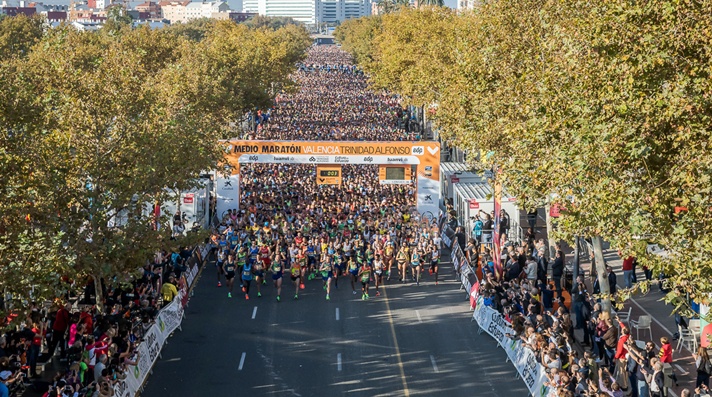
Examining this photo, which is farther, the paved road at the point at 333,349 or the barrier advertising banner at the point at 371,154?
the barrier advertising banner at the point at 371,154

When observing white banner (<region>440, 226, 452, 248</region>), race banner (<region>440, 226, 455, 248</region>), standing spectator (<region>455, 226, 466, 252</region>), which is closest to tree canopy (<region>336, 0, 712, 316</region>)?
standing spectator (<region>455, 226, 466, 252</region>)

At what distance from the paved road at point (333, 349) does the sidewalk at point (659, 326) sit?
12.6 feet

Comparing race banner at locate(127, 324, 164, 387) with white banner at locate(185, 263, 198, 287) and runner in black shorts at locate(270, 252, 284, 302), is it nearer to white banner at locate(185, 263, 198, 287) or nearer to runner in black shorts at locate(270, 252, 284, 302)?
runner in black shorts at locate(270, 252, 284, 302)

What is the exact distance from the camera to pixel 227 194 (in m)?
40.8

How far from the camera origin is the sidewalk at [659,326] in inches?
875

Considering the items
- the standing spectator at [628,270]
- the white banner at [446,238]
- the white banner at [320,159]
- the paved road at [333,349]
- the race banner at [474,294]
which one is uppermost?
the white banner at [320,159]

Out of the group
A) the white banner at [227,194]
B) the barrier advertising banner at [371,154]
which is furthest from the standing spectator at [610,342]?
the white banner at [227,194]

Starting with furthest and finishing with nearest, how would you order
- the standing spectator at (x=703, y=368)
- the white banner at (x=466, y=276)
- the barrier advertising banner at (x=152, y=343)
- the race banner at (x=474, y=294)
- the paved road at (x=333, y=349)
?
the white banner at (x=466, y=276)
the race banner at (x=474, y=294)
the paved road at (x=333, y=349)
the barrier advertising banner at (x=152, y=343)
the standing spectator at (x=703, y=368)

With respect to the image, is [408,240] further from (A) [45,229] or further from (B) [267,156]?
(A) [45,229]

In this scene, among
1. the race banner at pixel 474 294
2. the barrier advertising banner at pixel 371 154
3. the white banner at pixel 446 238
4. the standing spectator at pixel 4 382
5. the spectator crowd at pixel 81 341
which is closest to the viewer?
the standing spectator at pixel 4 382

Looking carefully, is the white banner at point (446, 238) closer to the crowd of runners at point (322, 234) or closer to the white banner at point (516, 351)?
the crowd of runners at point (322, 234)

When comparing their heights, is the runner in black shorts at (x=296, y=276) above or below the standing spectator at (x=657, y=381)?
above

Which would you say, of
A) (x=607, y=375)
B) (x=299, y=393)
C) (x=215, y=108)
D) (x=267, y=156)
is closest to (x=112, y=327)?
(x=299, y=393)

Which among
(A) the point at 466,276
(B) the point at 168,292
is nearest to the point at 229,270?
(B) the point at 168,292
